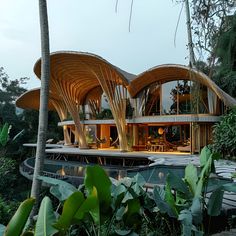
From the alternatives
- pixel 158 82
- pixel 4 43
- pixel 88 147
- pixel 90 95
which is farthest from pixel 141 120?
pixel 4 43

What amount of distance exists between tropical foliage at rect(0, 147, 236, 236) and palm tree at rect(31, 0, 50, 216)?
1651 mm

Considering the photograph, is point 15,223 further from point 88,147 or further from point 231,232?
point 88,147

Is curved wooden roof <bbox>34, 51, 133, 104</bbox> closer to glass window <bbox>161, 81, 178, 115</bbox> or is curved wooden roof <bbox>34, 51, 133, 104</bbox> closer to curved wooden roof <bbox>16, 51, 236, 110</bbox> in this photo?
curved wooden roof <bbox>16, 51, 236, 110</bbox>

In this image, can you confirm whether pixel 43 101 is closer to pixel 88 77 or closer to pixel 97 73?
pixel 97 73

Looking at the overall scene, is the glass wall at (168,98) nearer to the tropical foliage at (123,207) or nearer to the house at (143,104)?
the house at (143,104)

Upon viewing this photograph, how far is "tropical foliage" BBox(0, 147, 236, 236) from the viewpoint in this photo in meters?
2.80

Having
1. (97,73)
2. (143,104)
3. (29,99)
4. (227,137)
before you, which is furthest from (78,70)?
(227,137)

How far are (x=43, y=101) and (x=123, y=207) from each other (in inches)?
102

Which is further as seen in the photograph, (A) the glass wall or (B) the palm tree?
(A) the glass wall

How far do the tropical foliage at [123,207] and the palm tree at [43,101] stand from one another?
1.65 metres

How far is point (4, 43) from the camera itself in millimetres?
24484

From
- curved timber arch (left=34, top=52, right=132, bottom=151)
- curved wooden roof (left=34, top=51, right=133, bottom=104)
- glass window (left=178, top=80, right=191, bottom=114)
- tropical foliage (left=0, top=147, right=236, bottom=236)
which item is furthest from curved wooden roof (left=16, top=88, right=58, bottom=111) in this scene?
tropical foliage (left=0, top=147, right=236, bottom=236)

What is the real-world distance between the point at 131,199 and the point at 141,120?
1692cm

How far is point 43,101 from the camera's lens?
5539mm
